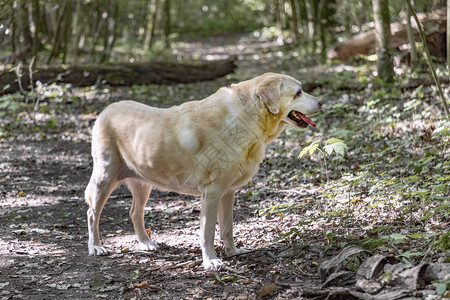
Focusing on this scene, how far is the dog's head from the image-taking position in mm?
4609

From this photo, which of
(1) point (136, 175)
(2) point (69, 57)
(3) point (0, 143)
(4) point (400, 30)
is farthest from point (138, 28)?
(1) point (136, 175)

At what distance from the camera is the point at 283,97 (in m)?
4.71

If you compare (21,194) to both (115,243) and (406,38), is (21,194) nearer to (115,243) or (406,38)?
(115,243)

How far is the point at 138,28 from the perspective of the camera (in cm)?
3944

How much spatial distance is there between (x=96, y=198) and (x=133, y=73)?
10604 mm

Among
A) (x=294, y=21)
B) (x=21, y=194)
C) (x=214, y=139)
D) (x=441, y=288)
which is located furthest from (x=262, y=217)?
(x=294, y=21)

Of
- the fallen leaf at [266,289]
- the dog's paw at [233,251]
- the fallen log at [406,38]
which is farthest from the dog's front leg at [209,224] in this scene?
the fallen log at [406,38]

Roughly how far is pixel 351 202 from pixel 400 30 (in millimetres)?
10826

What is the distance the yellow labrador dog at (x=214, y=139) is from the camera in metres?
4.64

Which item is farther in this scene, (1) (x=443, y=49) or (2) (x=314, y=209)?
(1) (x=443, y=49)

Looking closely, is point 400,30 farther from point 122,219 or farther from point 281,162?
point 122,219

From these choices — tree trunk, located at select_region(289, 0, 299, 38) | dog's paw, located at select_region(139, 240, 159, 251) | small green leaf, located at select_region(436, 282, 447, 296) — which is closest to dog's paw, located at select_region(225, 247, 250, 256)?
dog's paw, located at select_region(139, 240, 159, 251)

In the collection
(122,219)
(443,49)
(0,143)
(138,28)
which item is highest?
(138,28)

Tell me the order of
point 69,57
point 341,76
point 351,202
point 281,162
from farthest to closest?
point 69,57 < point 341,76 < point 281,162 < point 351,202
